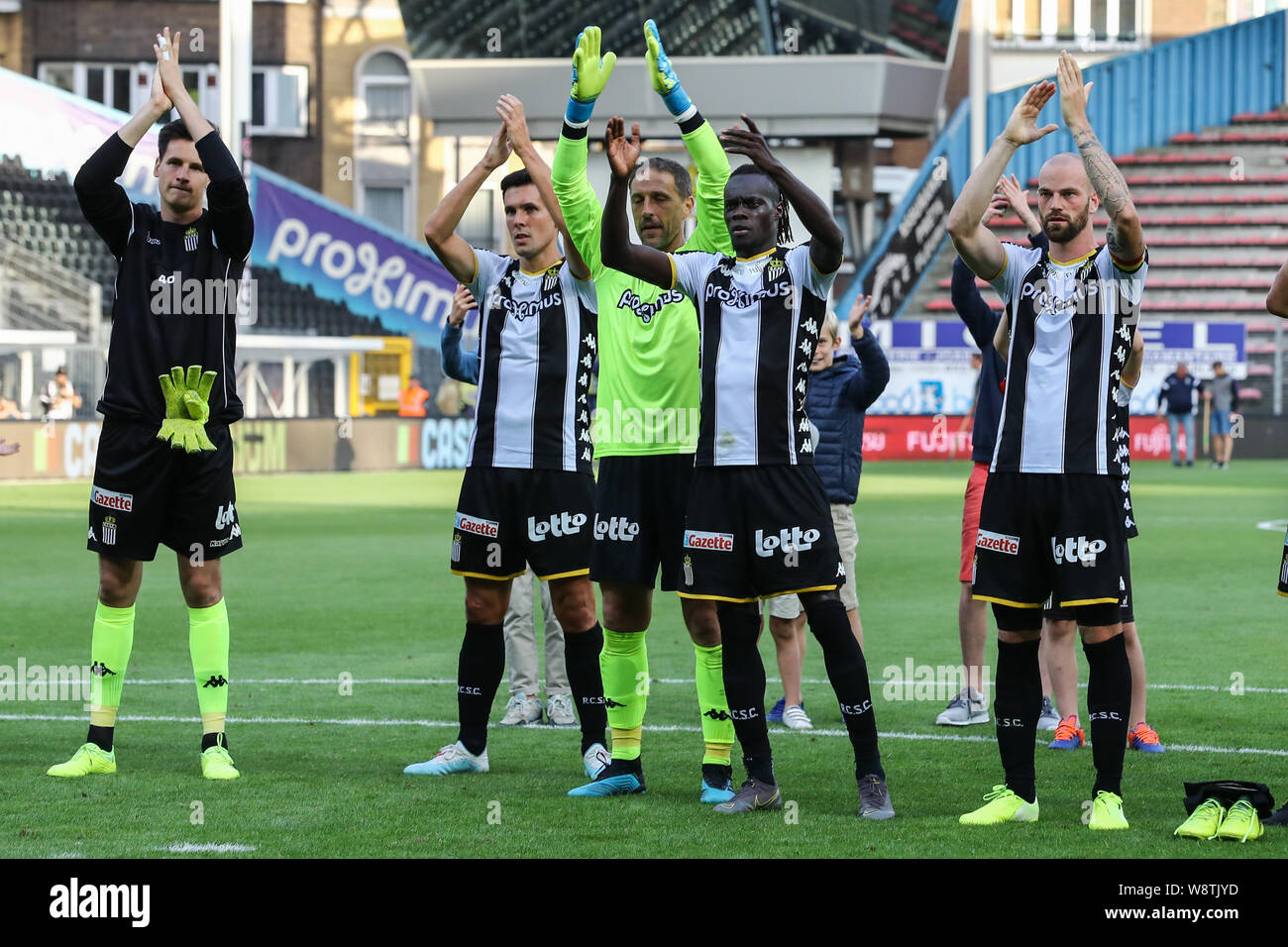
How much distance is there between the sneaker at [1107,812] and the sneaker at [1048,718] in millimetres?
2160

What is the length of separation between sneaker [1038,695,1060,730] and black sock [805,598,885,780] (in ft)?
7.26

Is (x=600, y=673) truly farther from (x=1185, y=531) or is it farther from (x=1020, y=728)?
(x=1185, y=531)

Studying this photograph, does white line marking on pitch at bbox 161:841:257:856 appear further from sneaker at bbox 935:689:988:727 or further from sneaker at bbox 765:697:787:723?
sneaker at bbox 935:689:988:727

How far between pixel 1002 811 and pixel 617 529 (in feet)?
5.57

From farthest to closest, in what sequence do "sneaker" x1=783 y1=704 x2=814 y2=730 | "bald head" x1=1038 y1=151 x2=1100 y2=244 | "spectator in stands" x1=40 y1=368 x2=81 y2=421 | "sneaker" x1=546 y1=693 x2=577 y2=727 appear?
"spectator in stands" x1=40 y1=368 x2=81 y2=421
"sneaker" x1=546 y1=693 x2=577 y2=727
"sneaker" x1=783 y1=704 x2=814 y2=730
"bald head" x1=1038 y1=151 x2=1100 y2=244

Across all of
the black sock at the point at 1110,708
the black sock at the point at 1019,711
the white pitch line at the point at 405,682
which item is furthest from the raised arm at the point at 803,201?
the white pitch line at the point at 405,682

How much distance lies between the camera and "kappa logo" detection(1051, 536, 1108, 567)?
6.01 m

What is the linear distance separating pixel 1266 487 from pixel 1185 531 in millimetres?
8178

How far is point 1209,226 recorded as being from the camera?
4297 centimetres

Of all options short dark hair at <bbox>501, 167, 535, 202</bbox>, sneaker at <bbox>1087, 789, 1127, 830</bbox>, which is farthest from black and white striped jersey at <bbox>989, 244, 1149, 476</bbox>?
short dark hair at <bbox>501, 167, 535, 202</bbox>

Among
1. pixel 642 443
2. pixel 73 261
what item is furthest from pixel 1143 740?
pixel 73 261

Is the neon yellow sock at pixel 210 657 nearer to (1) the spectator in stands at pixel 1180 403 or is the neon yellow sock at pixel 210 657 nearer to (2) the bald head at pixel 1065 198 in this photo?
(2) the bald head at pixel 1065 198

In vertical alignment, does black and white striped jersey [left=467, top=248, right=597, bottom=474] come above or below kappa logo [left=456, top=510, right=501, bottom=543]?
above
